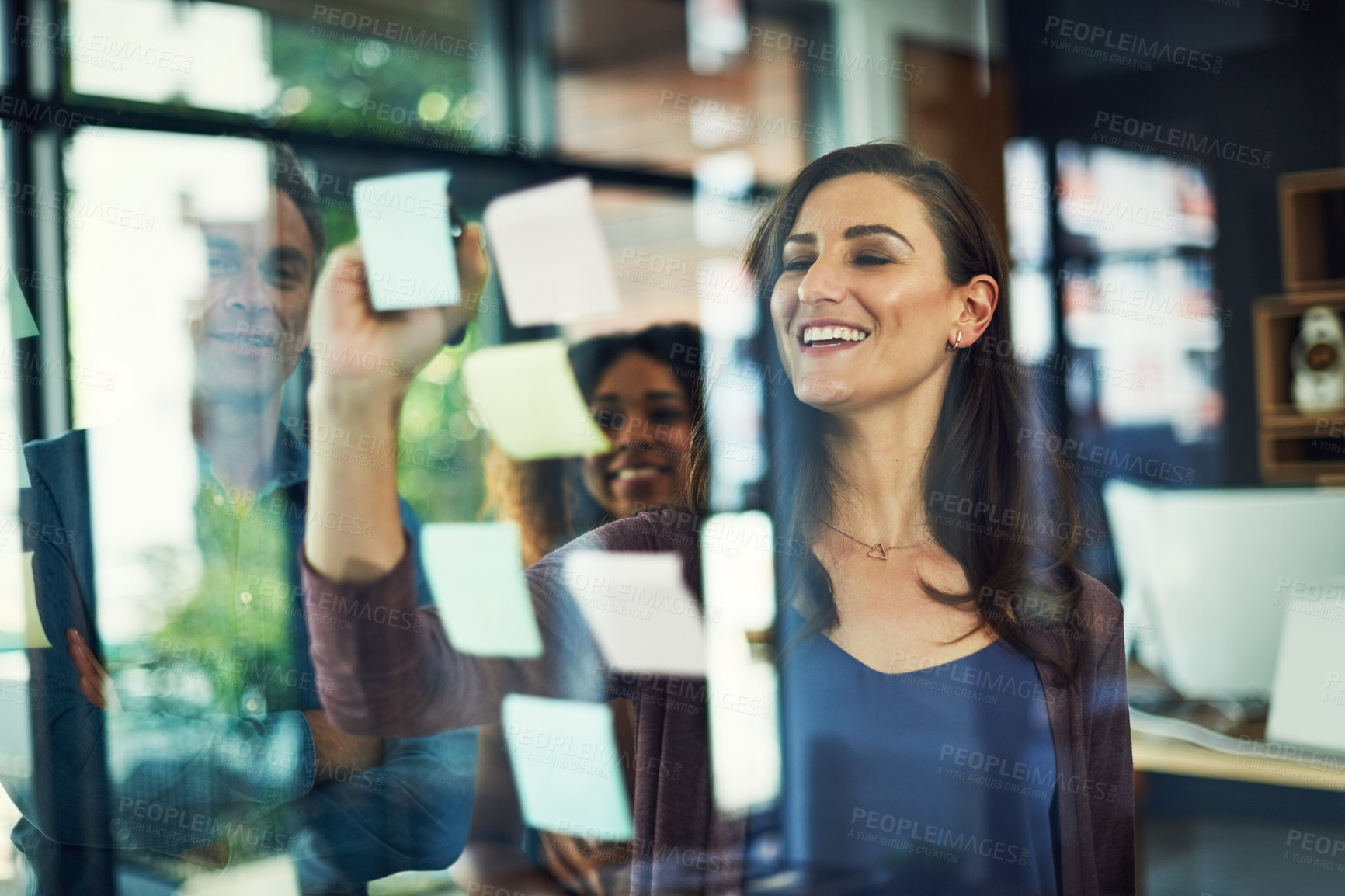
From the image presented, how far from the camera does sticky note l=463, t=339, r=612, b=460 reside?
1629 mm

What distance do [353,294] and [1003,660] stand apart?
35.2 inches

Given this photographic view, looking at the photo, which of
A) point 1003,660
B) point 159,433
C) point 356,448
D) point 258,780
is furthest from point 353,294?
point 1003,660

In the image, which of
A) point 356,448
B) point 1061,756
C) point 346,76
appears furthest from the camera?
point 346,76

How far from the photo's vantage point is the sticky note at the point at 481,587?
143cm

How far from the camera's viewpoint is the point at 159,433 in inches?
60.2

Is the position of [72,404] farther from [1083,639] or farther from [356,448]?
[1083,639]
